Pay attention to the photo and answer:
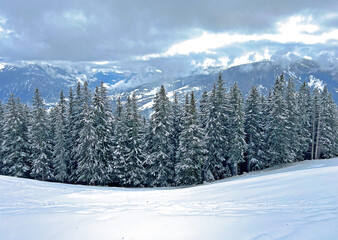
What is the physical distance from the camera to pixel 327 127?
137 ft

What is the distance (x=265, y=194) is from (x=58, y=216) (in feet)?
31.3

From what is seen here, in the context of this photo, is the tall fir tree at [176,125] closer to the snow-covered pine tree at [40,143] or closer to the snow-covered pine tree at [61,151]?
the snow-covered pine tree at [61,151]

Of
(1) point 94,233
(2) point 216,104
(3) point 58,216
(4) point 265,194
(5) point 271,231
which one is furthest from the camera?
(2) point 216,104

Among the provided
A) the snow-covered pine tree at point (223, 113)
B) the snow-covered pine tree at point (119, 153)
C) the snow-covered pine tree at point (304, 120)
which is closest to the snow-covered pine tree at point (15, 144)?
the snow-covered pine tree at point (119, 153)

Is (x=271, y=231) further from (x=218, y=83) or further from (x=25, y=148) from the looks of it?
(x=25, y=148)

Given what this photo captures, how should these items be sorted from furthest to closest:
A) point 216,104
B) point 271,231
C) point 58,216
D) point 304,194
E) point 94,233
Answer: point 216,104 → point 304,194 → point 58,216 → point 94,233 → point 271,231

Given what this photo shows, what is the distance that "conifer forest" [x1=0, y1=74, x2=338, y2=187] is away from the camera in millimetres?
32591

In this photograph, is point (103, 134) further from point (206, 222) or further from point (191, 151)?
point (206, 222)

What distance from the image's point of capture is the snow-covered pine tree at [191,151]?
31062mm

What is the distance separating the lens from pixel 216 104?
34.4 meters

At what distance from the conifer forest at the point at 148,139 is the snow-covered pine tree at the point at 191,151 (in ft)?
0.43

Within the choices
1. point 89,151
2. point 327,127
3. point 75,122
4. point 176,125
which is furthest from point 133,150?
point 327,127

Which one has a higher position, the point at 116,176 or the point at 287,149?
the point at 287,149

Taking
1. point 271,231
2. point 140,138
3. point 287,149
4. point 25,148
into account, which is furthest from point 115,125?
point 271,231
